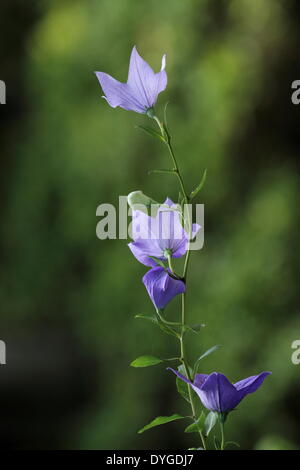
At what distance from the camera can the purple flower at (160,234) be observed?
0.34 meters

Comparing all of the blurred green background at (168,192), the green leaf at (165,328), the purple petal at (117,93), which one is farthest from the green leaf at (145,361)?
the blurred green background at (168,192)

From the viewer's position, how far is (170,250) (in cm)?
34

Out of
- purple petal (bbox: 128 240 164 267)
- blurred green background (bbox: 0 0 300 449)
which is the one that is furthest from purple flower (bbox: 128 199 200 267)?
blurred green background (bbox: 0 0 300 449)

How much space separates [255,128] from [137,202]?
142 cm

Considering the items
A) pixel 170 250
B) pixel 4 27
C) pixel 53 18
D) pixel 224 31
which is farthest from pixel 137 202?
pixel 4 27

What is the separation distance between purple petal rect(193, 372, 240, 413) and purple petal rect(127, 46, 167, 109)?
0.14 meters

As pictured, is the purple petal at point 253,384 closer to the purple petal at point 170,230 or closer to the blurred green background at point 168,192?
the purple petal at point 170,230

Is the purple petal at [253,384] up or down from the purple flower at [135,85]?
down

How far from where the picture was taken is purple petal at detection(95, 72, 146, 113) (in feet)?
1.12

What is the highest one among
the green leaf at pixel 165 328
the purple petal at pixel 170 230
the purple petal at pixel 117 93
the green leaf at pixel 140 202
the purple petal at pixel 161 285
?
the purple petal at pixel 117 93

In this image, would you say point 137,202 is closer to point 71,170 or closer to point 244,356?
point 244,356

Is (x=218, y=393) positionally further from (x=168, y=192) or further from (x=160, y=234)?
(x=168, y=192)

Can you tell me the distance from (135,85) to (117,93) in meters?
0.01

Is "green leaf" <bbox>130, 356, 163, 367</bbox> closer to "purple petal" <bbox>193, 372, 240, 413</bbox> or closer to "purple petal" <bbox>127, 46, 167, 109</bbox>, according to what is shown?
"purple petal" <bbox>193, 372, 240, 413</bbox>
